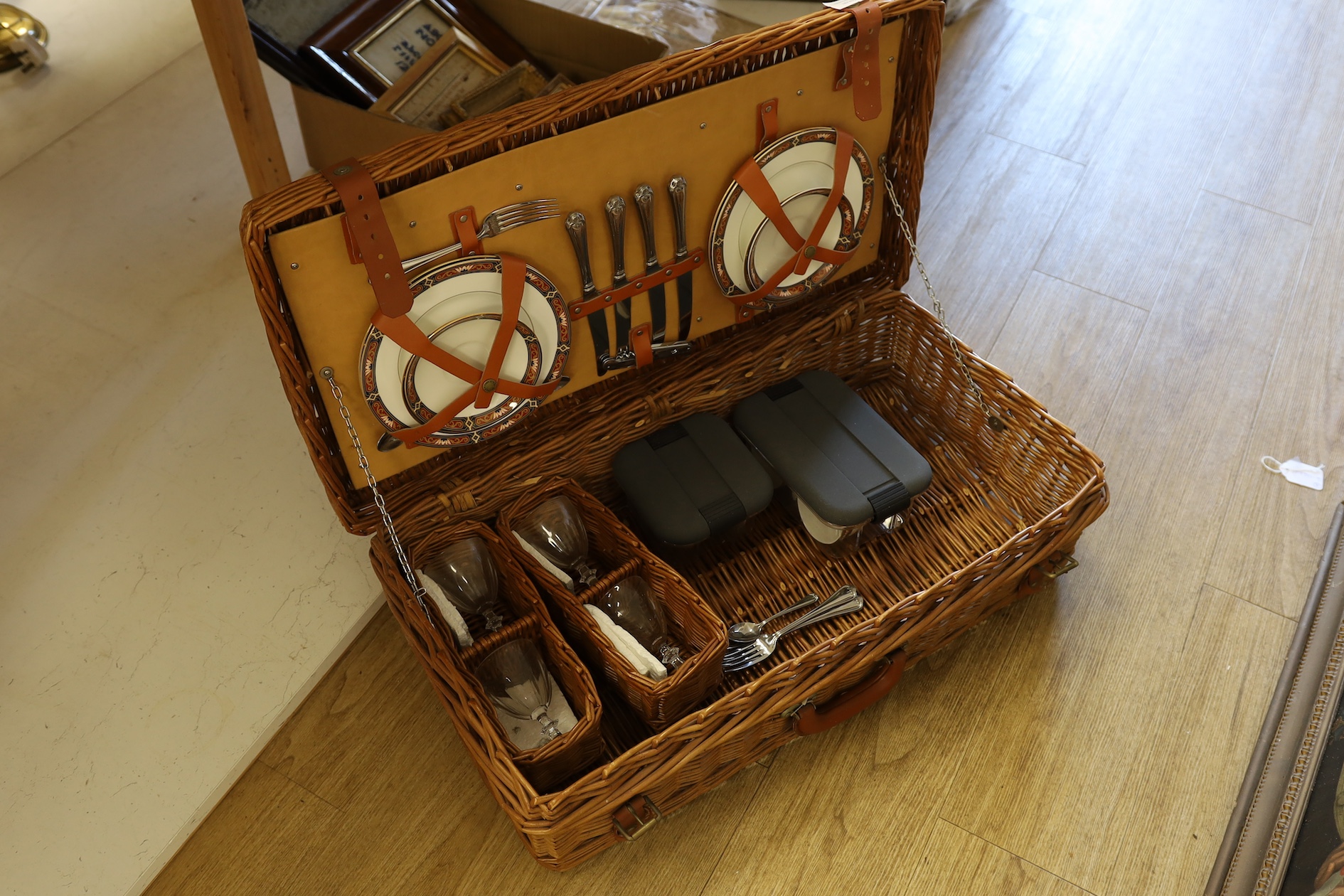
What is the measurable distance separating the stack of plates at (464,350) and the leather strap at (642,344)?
0.34ft

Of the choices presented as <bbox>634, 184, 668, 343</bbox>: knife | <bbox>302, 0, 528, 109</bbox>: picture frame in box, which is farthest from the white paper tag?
<bbox>302, 0, 528, 109</bbox>: picture frame in box

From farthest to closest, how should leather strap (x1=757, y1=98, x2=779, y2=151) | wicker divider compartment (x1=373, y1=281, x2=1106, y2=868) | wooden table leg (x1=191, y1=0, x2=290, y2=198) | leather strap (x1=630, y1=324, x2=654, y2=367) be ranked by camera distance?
wooden table leg (x1=191, y1=0, x2=290, y2=198) → leather strap (x1=630, y1=324, x2=654, y2=367) → leather strap (x1=757, y1=98, x2=779, y2=151) → wicker divider compartment (x1=373, y1=281, x2=1106, y2=868)

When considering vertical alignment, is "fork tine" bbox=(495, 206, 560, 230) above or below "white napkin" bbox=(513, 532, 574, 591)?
above

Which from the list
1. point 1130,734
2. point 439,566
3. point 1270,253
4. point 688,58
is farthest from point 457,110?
point 1270,253

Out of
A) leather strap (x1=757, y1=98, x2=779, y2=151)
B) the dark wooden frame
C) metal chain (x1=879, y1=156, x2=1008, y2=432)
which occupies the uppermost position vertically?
leather strap (x1=757, y1=98, x2=779, y2=151)

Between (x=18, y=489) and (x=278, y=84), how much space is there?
105cm

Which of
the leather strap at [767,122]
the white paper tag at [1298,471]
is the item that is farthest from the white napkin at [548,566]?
the white paper tag at [1298,471]

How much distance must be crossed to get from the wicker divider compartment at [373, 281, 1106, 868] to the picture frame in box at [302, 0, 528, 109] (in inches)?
25.2

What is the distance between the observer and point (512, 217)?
97cm

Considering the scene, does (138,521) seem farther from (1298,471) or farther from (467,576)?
(1298,471)

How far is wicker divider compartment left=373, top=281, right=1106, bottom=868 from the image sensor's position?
3.13ft

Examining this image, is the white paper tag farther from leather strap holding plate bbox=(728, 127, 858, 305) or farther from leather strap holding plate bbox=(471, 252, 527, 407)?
leather strap holding plate bbox=(471, 252, 527, 407)

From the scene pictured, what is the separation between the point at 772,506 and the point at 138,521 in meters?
0.89

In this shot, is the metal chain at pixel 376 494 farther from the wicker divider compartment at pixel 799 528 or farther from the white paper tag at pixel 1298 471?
the white paper tag at pixel 1298 471
